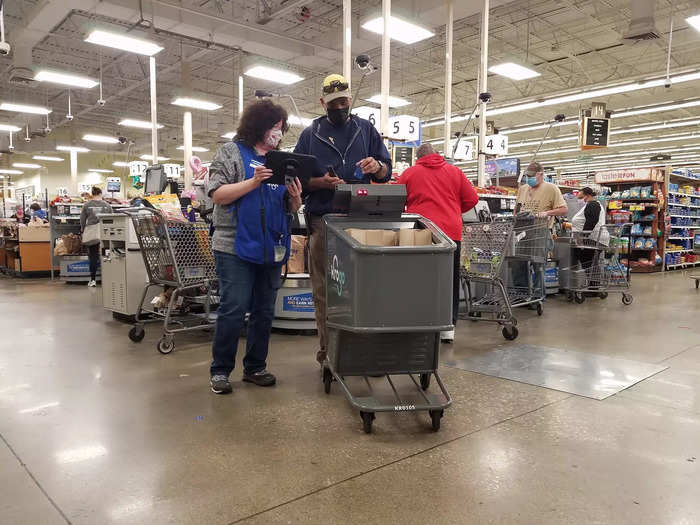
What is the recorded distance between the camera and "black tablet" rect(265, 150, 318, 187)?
235 cm

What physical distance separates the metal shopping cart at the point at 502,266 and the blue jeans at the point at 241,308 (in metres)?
A: 1.96

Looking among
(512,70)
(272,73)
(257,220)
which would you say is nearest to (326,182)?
(257,220)

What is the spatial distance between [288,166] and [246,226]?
39 cm

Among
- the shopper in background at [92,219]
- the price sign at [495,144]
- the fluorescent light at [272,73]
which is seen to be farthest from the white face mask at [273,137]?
the fluorescent light at [272,73]

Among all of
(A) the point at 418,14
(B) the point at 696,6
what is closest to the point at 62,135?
(A) the point at 418,14

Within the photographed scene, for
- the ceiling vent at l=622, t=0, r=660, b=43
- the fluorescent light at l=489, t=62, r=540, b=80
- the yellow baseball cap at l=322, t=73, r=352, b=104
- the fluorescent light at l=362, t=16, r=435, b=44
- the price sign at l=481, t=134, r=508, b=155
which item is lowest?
the yellow baseball cap at l=322, t=73, r=352, b=104

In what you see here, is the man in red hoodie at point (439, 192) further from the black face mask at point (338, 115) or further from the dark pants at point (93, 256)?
the dark pants at point (93, 256)

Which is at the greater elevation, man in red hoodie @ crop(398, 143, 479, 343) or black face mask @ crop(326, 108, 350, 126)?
black face mask @ crop(326, 108, 350, 126)

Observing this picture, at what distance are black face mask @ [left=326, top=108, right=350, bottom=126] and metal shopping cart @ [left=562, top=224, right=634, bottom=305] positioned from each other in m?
4.83

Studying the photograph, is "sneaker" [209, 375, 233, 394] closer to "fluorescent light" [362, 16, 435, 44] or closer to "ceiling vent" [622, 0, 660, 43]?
"fluorescent light" [362, 16, 435, 44]

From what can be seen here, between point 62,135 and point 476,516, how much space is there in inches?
1033

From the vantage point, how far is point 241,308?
103 inches

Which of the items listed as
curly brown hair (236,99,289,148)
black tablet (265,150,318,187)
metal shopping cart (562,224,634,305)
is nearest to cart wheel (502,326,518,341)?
black tablet (265,150,318,187)

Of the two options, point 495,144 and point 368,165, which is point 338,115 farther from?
point 495,144
